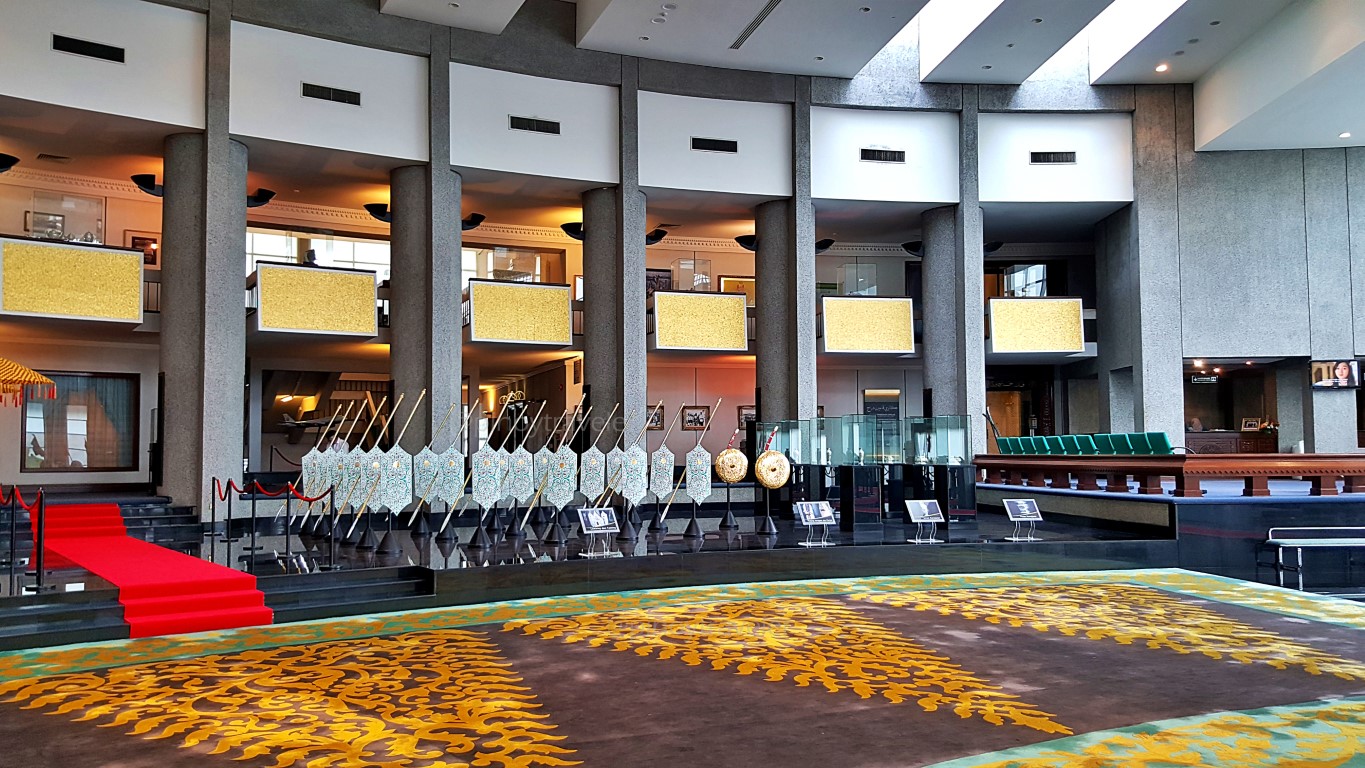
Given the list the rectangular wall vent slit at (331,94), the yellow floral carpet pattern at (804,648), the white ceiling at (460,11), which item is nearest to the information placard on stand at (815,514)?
the yellow floral carpet pattern at (804,648)

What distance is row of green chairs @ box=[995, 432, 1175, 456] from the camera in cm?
1371

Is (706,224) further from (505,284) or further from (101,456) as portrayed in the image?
(101,456)

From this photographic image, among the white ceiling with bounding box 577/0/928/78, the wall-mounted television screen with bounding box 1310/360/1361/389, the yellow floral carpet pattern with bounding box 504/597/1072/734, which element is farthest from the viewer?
the wall-mounted television screen with bounding box 1310/360/1361/389

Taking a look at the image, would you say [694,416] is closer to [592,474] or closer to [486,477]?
[592,474]

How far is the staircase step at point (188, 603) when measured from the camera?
795 centimetres

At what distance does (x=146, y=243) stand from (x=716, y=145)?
10.1m

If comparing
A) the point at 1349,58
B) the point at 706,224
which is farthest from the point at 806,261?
the point at 1349,58

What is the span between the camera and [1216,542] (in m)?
11.8

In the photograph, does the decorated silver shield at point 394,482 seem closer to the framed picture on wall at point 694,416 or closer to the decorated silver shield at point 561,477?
the decorated silver shield at point 561,477

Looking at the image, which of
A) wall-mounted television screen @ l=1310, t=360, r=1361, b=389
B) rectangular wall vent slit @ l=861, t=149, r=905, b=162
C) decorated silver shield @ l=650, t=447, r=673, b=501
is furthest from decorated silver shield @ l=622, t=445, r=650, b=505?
wall-mounted television screen @ l=1310, t=360, r=1361, b=389

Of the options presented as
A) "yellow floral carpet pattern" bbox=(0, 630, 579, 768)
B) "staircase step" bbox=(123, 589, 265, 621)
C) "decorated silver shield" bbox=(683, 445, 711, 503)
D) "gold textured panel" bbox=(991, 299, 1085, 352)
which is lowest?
"yellow floral carpet pattern" bbox=(0, 630, 579, 768)

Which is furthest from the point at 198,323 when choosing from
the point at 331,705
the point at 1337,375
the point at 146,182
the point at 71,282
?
the point at 1337,375

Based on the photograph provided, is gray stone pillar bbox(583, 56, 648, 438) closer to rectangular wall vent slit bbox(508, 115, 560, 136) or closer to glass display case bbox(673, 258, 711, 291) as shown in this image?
rectangular wall vent slit bbox(508, 115, 560, 136)

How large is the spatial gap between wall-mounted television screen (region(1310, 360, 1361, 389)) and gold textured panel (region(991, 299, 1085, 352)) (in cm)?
403
